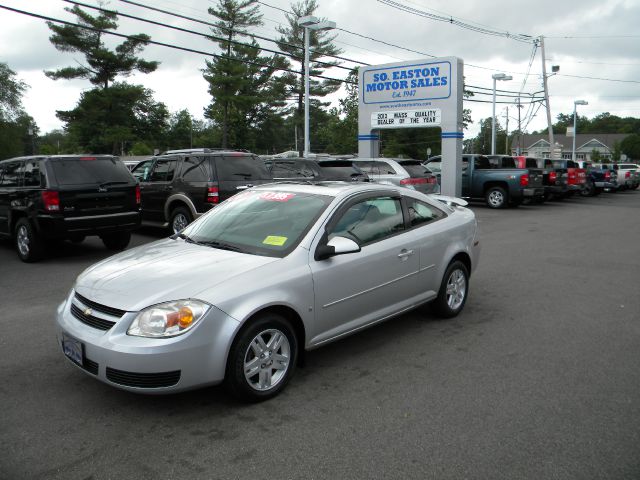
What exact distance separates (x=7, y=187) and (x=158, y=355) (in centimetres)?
758

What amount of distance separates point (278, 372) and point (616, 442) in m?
2.17

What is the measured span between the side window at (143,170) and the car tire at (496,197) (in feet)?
40.6

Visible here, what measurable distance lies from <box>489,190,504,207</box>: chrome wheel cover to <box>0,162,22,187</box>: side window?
15.6 m

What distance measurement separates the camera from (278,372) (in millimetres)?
3986

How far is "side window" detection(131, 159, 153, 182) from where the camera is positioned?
11980 mm

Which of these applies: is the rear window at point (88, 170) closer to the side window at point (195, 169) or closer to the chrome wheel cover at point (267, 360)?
the side window at point (195, 169)

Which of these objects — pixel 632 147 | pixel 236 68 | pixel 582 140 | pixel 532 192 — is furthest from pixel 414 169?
pixel 582 140

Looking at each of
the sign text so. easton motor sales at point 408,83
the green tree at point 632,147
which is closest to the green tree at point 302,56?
the sign text so. easton motor sales at point 408,83

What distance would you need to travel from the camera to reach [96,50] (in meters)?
41.3

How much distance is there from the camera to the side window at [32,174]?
348 inches

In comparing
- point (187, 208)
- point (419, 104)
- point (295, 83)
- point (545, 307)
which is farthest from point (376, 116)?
point (295, 83)

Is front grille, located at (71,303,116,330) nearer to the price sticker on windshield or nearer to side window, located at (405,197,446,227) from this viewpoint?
the price sticker on windshield

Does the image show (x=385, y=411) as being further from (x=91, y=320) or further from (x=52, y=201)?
(x=52, y=201)

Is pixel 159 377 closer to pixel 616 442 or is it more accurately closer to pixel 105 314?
pixel 105 314
